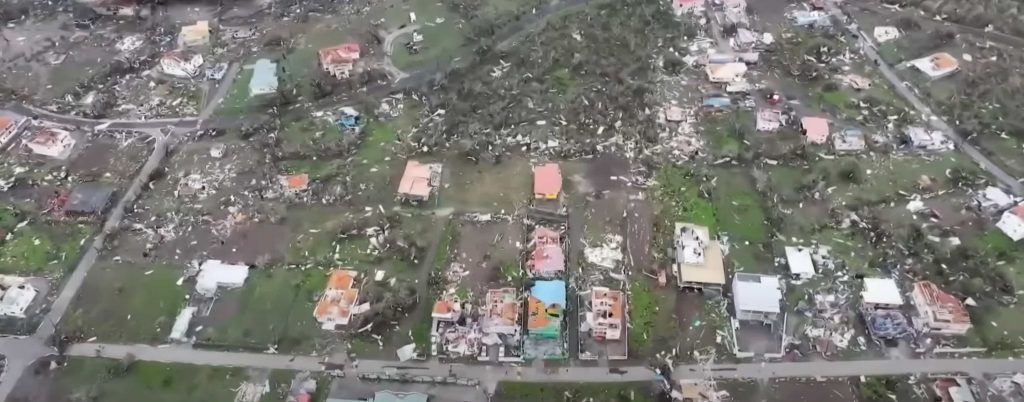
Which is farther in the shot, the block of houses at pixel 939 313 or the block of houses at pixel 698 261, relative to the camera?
the block of houses at pixel 698 261

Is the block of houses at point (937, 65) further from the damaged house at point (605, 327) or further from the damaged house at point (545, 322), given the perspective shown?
the damaged house at point (545, 322)

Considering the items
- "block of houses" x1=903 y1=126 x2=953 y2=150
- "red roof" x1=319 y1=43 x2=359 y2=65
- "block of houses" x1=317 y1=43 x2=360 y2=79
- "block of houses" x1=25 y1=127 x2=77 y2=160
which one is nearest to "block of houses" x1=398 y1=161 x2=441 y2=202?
"block of houses" x1=317 y1=43 x2=360 y2=79

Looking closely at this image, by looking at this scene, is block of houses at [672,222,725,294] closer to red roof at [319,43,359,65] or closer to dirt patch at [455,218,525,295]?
dirt patch at [455,218,525,295]

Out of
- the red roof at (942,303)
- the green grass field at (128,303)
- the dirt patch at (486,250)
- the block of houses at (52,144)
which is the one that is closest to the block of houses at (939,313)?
the red roof at (942,303)

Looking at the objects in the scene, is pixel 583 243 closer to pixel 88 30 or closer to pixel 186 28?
pixel 186 28

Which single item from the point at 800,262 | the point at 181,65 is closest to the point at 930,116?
the point at 800,262

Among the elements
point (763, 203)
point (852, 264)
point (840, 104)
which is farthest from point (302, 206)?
point (840, 104)
